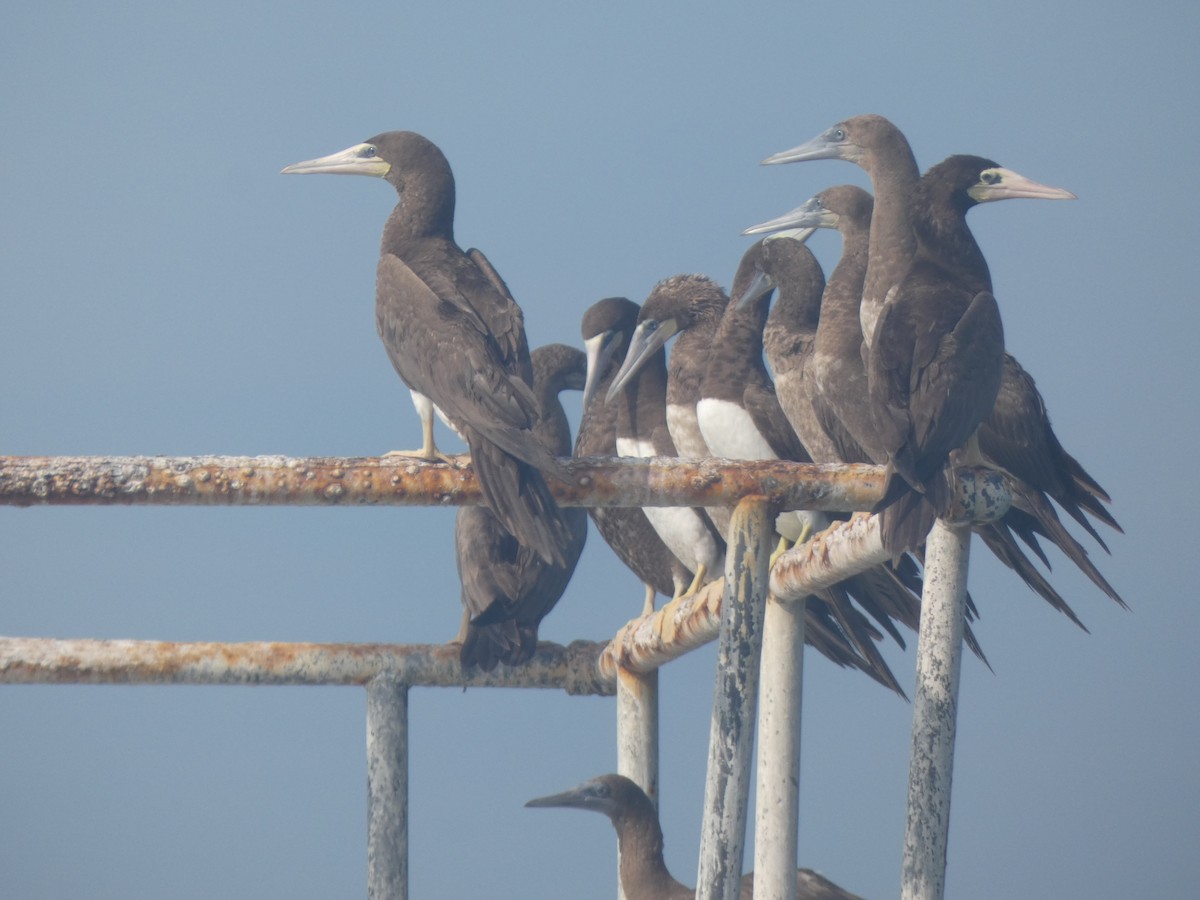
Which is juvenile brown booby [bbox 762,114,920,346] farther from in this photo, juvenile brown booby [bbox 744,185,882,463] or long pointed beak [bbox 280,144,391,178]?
long pointed beak [bbox 280,144,391,178]

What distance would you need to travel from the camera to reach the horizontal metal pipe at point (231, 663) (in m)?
5.44

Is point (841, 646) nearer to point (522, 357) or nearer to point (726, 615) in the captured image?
point (522, 357)

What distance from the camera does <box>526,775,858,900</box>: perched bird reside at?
272 inches

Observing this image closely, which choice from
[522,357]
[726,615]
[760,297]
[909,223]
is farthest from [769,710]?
[760,297]

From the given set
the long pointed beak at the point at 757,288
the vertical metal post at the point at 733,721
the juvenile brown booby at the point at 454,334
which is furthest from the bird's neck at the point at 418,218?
the vertical metal post at the point at 733,721

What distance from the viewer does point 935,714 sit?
4688mm

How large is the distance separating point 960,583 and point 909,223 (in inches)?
83.0

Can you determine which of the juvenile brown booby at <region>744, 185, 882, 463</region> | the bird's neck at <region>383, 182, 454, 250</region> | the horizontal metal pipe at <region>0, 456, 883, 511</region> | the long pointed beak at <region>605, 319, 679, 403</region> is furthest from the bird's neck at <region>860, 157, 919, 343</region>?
the bird's neck at <region>383, 182, 454, 250</region>

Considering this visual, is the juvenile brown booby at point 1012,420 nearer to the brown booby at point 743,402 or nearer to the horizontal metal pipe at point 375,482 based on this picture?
the brown booby at point 743,402

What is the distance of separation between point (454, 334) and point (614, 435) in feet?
7.89

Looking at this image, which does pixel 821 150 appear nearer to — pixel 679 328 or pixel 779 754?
pixel 679 328

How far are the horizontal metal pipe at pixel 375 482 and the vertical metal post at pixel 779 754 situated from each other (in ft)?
2.26

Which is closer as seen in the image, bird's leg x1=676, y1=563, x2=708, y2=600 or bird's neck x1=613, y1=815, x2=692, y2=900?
bird's neck x1=613, y1=815, x2=692, y2=900

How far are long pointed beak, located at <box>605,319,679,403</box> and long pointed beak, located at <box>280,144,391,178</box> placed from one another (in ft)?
5.01
